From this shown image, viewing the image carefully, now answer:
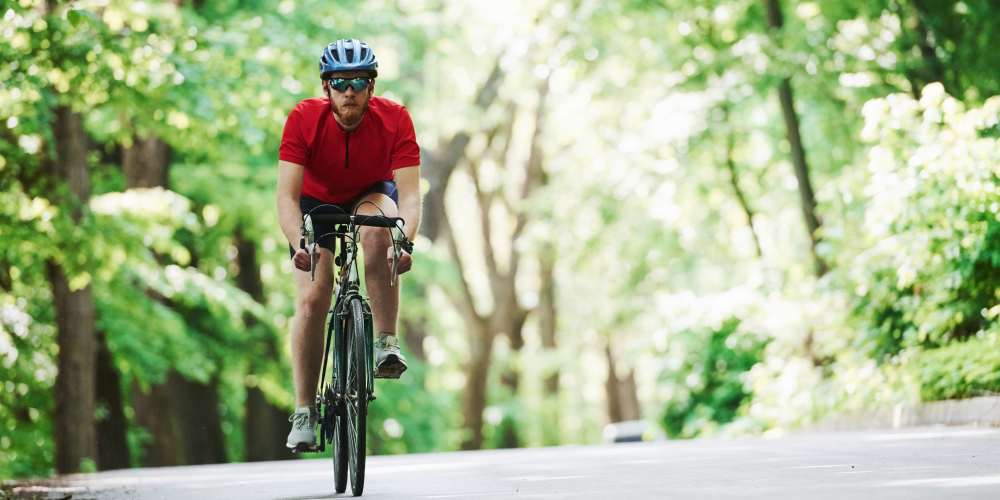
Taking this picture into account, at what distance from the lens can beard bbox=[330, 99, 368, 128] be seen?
7.61 meters

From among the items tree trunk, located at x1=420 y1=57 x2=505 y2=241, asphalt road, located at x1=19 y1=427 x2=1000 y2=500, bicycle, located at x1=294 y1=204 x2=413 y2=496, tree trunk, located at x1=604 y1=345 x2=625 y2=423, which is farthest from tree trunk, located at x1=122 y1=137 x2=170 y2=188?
tree trunk, located at x1=604 y1=345 x2=625 y2=423

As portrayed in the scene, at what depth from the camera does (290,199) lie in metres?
7.72

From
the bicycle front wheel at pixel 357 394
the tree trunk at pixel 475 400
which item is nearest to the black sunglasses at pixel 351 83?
the bicycle front wheel at pixel 357 394

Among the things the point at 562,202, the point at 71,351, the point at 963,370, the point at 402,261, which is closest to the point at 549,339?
the point at 562,202

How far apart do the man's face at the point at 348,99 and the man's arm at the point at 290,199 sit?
1.10ft

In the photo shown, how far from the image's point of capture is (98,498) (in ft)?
28.4

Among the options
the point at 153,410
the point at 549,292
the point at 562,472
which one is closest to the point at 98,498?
the point at 562,472

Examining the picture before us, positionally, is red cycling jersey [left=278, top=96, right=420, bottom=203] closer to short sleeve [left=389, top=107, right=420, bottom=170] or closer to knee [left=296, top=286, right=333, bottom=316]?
short sleeve [left=389, top=107, right=420, bottom=170]

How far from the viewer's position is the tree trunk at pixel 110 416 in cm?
2014

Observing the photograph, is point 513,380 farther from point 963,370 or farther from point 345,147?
point 345,147

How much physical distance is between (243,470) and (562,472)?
134 inches

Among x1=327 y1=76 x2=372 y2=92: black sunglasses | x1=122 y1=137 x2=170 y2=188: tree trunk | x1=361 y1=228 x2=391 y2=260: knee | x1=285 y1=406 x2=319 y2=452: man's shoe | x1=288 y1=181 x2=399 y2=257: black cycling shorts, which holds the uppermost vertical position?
x1=122 y1=137 x2=170 y2=188: tree trunk

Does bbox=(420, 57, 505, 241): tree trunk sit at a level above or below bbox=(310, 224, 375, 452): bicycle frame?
above

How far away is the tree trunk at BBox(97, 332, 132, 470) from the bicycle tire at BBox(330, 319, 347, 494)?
1282cm
